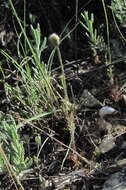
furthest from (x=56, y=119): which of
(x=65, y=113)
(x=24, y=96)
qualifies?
(x=24, y=96)

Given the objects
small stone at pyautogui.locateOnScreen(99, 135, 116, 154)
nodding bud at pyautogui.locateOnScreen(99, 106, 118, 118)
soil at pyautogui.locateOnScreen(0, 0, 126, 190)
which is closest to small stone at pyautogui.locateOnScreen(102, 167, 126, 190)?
soil at pyautogui.locateOnScreen(0, 0, 126, 190)

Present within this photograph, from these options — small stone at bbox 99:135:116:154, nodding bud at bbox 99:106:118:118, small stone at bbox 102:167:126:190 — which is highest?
nodding bud at bbox 99:106:118:118

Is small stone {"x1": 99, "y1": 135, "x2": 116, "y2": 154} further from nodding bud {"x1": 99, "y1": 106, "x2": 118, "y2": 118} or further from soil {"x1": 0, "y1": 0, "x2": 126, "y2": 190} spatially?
nodding bud {"x1": 99, "y1": 106, "x2": 118, "y2": 118}

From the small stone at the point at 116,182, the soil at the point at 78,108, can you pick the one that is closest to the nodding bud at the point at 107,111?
the soil at the point at 78,108

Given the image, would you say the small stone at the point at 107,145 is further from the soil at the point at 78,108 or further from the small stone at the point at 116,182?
the small stone at the point at 116,182

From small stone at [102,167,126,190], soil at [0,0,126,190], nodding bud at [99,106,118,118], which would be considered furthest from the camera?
nodding bud at [99,106,118,118]

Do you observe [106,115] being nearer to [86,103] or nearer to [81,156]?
[86,103]

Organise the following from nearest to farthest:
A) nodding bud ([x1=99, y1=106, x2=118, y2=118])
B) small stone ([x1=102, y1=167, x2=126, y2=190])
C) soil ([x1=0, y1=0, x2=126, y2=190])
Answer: small stone ([x1=102, y1=167, x2=126, y2=190]) < soil ([x1=0, y1=0, x2=126, y2=190]) < nodding bud ([x1=99, y1=106, x2=118, y2=118])

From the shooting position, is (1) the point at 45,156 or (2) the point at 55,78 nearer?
(1) the point at 45,156
